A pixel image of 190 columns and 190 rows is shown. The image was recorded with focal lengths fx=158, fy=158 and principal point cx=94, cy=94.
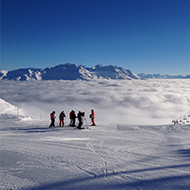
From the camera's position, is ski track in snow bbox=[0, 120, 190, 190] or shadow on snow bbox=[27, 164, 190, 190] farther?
ski track in snow bbox=[0, 120, 190, 190]

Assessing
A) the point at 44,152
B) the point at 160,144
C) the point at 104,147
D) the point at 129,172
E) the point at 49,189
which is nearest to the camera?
the point at 49,189

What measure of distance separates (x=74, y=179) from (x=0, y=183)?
5.92 ft

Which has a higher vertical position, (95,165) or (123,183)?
(95,165)

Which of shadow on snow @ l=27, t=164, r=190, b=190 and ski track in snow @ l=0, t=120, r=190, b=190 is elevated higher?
ski track in snow @ l=0, t=120, r=190, b=190

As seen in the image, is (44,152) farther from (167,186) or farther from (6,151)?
(167,186)

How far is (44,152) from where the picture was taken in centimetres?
608

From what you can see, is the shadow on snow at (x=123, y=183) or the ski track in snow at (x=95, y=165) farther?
the ski track in snow at (x=95, y=165)

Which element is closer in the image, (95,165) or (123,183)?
(123,183)

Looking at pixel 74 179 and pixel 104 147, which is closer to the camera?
pixel 74 179

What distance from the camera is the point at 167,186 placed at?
3.70 m

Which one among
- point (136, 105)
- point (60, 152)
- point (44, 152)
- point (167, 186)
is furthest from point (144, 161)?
point (136, 105)

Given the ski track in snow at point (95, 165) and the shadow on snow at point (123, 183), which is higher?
the ski track in snow at point (95, 165)

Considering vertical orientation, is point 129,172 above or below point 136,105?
below

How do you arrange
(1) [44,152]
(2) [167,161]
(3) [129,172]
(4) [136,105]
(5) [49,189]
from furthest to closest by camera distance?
1. (4) [136,105]
2. (1) [44,152]
3. (2) [167,161]
4. (3) [129,172]
5. (5) [49,189]
